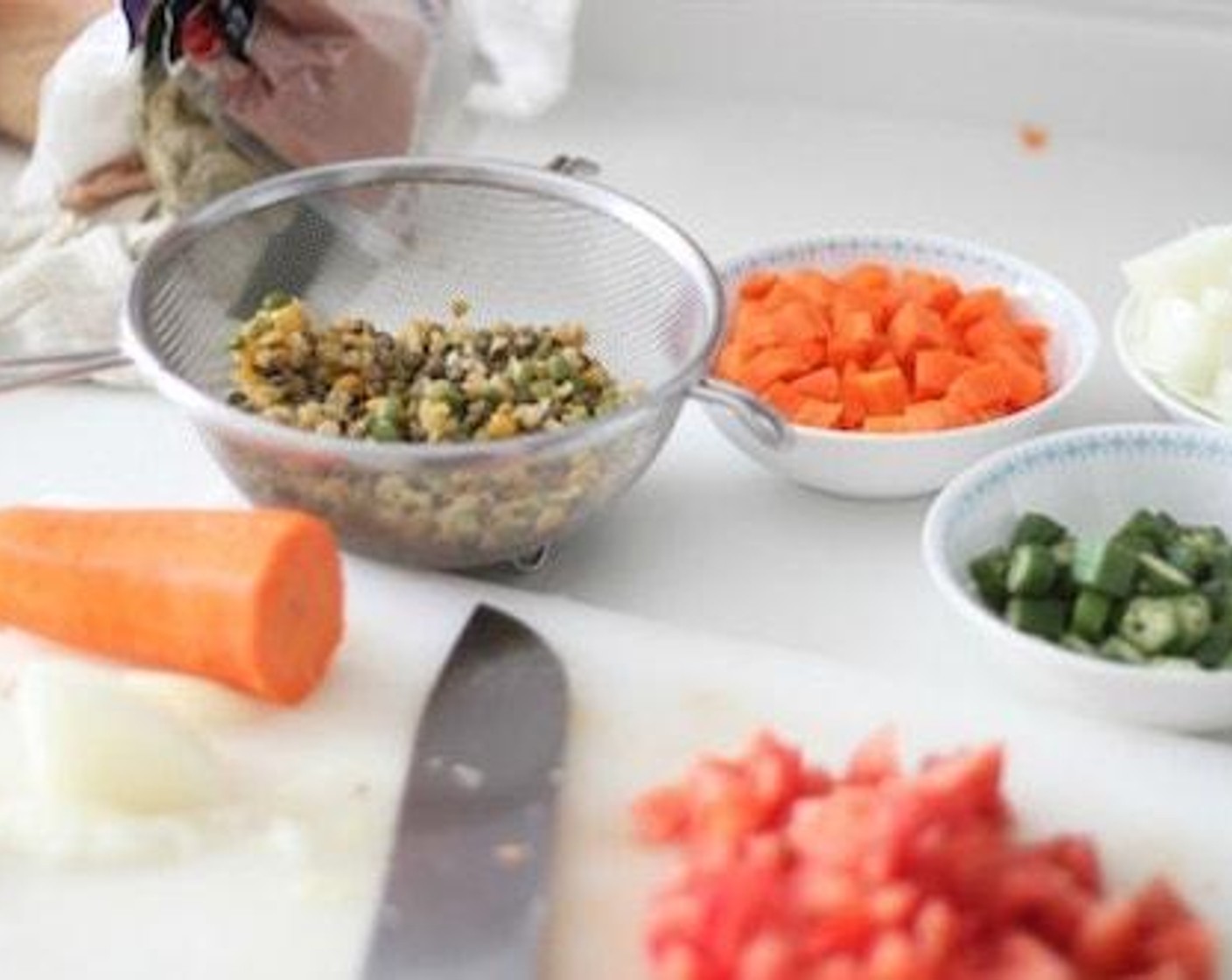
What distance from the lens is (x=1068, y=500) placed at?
1055 mm

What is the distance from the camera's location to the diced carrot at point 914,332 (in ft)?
3.72

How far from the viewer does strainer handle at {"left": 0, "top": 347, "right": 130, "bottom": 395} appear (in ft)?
3.44

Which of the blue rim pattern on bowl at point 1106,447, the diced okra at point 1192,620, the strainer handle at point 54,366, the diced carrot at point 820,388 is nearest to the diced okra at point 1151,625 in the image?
the diced okra at point 1192,620

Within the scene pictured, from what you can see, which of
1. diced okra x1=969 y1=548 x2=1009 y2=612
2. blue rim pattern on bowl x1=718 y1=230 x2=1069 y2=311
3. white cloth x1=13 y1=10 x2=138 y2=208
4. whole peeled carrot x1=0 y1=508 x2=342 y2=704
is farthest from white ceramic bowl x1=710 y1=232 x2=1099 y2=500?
white cloth x1=13 y1=10 x2=138 y2=208

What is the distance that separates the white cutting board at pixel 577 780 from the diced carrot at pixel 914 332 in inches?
9.1

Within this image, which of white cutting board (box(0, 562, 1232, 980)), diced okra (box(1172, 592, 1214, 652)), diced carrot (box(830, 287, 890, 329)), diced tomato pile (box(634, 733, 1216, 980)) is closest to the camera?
diced tomato pile (box(634, 733, 1216, 980))

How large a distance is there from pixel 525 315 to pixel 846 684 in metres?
0.37

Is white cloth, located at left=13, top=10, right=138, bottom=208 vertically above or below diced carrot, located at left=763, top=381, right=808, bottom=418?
below

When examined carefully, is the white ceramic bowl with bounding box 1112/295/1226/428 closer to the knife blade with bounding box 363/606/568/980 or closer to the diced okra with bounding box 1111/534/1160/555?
the diced okra with bounding box 1111/534/1160/555

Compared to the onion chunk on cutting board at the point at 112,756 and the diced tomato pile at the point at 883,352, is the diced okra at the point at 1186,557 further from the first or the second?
the onion chunk on cutting board at the point at 112,756

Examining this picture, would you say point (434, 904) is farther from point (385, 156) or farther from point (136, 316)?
point (385, 156)

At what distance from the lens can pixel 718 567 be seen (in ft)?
3.51

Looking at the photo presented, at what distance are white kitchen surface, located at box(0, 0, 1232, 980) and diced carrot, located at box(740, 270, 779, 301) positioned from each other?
0.07 m

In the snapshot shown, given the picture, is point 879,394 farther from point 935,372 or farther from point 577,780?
point 577,780
